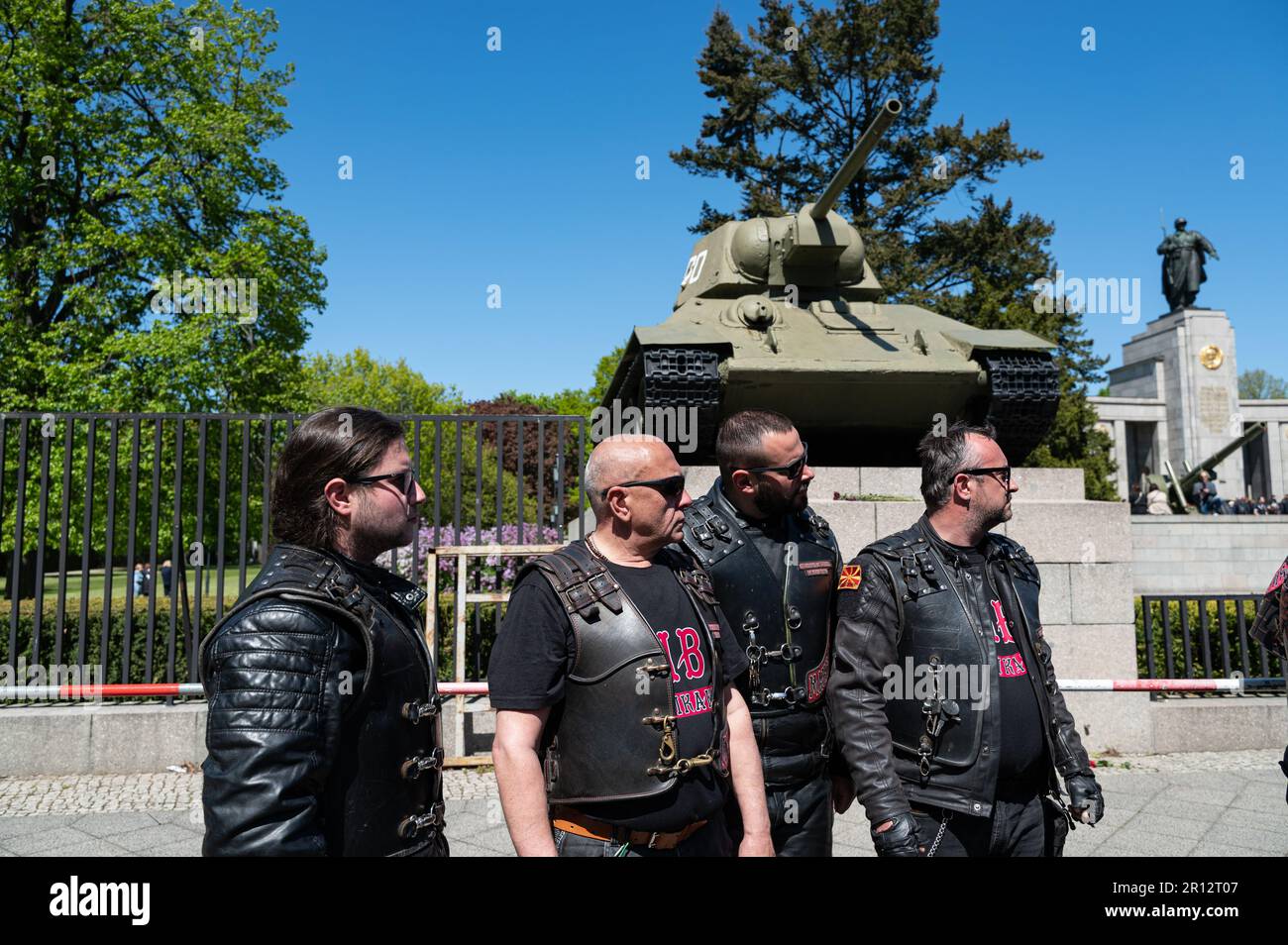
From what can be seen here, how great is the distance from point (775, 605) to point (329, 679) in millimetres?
1830

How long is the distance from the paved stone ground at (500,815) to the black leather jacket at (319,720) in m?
3.29

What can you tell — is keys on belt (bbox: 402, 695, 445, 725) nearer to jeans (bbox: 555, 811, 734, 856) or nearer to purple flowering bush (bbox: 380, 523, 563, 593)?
jeans (bbox: 555, 811, 734, 856)

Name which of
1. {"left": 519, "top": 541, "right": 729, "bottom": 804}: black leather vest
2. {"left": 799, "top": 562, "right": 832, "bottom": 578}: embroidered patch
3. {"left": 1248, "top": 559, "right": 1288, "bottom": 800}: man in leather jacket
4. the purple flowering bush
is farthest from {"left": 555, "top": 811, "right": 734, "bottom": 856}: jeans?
the purple flowering bush

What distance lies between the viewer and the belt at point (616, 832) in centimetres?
229

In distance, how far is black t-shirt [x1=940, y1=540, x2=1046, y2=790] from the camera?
2756mm

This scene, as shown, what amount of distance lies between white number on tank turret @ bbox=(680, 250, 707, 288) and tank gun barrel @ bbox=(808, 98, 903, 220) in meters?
1.53

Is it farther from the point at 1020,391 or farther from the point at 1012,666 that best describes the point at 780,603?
the point at 1020,391

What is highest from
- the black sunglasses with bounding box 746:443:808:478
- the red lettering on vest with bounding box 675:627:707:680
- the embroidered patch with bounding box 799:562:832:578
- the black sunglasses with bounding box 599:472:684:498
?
the black sunglasses with bounding box 746:443:808:478

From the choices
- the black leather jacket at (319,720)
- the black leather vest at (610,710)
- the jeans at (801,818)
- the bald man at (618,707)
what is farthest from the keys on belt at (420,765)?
the jeans at (801,818)

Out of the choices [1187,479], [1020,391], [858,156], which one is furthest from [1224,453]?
[858,156]

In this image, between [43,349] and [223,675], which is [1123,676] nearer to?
[223,675]
